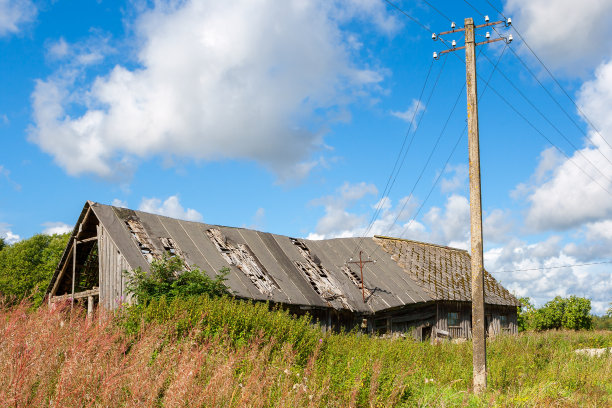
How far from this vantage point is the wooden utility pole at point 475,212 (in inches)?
437

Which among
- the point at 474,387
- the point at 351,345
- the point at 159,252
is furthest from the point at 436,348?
the point at 159,252

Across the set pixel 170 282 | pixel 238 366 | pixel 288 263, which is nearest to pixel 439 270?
pixel 288 263

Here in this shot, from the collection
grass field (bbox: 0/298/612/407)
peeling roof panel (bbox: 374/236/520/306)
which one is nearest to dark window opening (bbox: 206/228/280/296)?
grass field (bbox: 0/298/612/407)

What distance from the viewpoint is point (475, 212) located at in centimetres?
1162

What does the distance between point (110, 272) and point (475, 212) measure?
1110 cm

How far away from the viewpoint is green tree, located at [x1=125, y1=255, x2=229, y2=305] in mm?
14227

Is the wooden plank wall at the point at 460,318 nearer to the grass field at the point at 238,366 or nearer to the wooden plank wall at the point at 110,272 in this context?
the grass field at the point at 238,366

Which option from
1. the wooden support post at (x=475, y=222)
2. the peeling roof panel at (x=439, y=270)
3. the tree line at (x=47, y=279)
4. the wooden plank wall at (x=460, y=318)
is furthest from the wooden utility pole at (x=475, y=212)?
the tree line at (x=47, y=279)

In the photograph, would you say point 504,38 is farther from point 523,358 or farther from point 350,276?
point 350,276

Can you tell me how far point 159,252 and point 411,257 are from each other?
15.6m

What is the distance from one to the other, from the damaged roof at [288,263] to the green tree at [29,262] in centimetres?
2189

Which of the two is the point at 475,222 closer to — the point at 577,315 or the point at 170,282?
the point at 170,282

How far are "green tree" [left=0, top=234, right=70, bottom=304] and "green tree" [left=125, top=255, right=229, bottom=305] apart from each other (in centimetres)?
2685

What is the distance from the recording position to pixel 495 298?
28297mm
